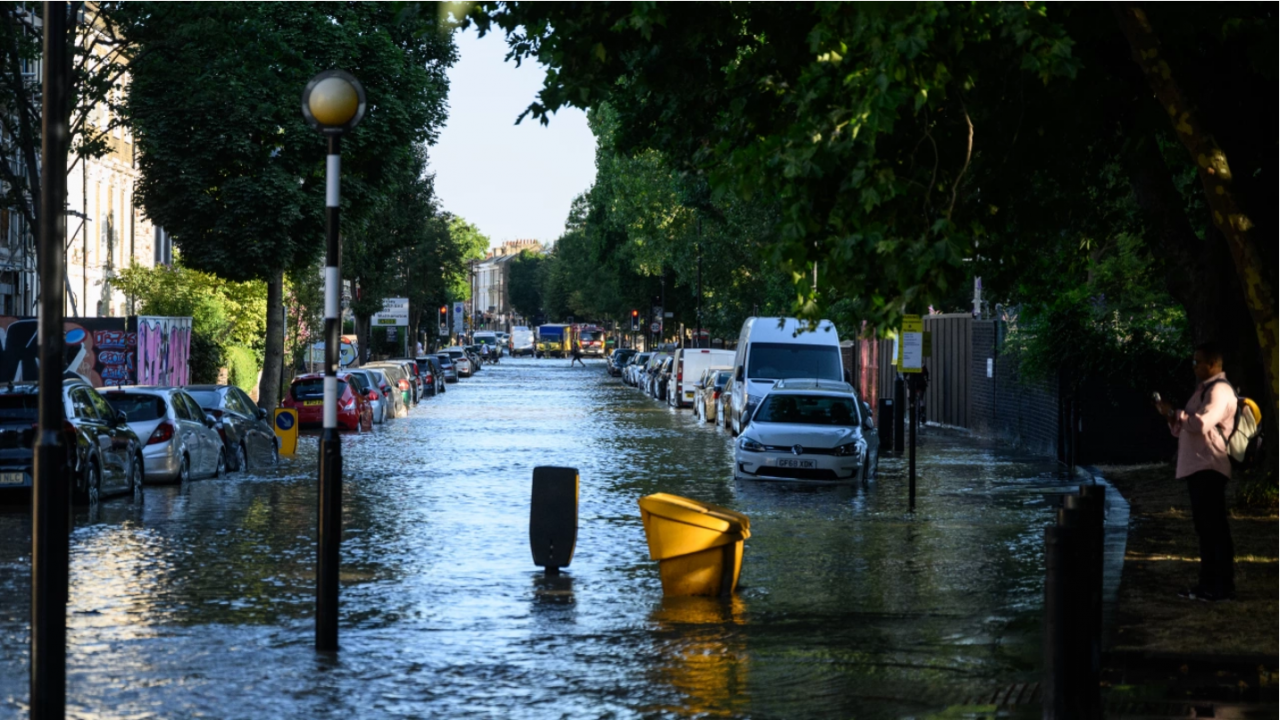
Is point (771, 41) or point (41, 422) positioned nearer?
point (41, 422)

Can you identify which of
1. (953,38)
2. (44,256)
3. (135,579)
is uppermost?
(953,38)

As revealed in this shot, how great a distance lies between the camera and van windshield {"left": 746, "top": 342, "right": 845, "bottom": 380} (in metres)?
37.7

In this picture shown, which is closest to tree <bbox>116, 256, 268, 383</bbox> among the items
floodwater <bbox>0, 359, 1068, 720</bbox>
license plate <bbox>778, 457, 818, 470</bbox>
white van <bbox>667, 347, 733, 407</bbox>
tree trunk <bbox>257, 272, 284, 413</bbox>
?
tree trunk <bbox>257, 272, 284, 413</bbox>

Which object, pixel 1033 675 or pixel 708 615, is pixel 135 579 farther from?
pixel 1033 675

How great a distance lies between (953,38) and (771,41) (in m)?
3.19

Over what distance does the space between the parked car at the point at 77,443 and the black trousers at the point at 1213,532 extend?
1119 cm

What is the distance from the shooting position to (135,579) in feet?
46.2

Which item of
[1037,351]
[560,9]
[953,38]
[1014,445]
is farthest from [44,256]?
[1014,445]

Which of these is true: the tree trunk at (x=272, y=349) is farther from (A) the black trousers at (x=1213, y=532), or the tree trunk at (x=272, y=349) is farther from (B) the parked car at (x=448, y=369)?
(B) the parked car at (x=448, y=369)

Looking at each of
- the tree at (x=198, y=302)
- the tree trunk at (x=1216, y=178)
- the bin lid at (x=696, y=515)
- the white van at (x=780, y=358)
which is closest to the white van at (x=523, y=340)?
the tree at (x=198, y=302)

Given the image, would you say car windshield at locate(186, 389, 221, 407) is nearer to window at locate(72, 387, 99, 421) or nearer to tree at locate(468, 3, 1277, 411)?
window at locate(72, 387, 99, 421)

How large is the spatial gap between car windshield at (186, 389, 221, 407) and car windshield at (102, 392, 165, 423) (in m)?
3.49

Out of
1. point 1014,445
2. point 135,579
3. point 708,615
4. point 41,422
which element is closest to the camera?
point 41,422

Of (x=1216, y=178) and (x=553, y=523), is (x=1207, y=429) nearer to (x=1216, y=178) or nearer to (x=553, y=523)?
(x=1216, y=178)
